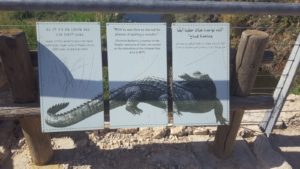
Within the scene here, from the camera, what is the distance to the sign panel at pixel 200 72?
349 cm

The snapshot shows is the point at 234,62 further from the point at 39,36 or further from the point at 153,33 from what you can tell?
the point at 39,36

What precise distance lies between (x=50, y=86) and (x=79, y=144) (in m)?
1.07

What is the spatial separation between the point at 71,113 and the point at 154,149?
3.73ft

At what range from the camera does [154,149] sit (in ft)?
14.1

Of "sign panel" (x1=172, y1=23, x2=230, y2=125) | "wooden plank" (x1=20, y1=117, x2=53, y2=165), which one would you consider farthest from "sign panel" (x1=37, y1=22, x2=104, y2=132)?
"sign panel" (x1=172, y1=23, x2=230, y2=125)

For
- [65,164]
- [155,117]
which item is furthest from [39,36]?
[65,164]

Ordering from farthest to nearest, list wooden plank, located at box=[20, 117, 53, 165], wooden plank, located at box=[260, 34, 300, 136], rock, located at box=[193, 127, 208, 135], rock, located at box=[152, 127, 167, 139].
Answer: rock, located at box=[193, 127, 208, 135] < rock, located at box=[152, 127, 167, 139] < wooden plank, located at box=[260, 34, 300, 136] < wooden plank, located at box=[20, 117, 53, 165]

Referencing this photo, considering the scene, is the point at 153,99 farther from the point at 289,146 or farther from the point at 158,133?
the point at 289,146

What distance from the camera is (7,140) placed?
4301 mm

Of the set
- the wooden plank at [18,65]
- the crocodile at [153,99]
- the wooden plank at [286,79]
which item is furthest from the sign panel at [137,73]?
the wooden plank at [286,79]

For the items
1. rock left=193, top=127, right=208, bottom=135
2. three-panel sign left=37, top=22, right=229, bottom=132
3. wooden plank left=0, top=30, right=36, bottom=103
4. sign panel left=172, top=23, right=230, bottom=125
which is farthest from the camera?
rock left=193, top=127, right=208, bottom=135

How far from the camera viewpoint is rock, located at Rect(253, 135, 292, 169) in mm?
4148

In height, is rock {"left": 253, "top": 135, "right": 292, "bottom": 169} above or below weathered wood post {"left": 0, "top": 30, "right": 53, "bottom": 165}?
below

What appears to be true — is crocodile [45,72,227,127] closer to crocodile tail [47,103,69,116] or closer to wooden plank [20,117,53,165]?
crocodile tail [47,103,69,116]
